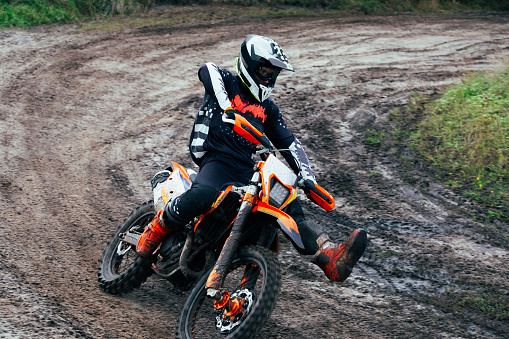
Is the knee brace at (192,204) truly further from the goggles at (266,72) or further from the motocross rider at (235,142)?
the goggles at (266,72)

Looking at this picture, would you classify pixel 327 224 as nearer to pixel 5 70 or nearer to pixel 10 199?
pixel 10 199

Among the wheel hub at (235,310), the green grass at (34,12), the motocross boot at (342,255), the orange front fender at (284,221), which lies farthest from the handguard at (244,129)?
the green grass at (34,12)

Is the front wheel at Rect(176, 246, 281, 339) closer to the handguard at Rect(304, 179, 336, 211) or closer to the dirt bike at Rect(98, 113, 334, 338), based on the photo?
the dirt bike at Rect(98, 113, 334, 338)

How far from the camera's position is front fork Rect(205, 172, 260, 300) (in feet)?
12.2

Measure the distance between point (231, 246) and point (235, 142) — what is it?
3.66 feet

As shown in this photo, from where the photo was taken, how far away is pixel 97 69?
37.4ft

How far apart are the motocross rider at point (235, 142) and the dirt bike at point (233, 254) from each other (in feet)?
0.51

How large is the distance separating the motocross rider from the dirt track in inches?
35.8

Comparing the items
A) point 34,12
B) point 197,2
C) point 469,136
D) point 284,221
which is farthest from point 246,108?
point 197,2

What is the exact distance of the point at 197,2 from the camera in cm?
1656

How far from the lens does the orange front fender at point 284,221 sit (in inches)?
148

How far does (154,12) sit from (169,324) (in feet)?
42.8

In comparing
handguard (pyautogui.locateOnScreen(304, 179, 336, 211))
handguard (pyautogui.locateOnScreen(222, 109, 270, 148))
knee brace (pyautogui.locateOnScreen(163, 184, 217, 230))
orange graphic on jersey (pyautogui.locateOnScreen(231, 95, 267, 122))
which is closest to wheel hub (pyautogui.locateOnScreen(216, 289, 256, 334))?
knee brace (pyautogui.locateOnScreen(163, 184, 217, 230))

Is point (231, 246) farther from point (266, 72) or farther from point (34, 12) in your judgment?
point (34, 12)
